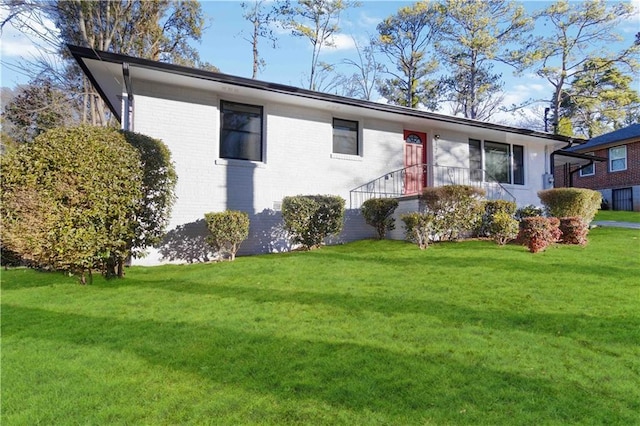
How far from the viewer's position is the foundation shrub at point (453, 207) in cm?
896

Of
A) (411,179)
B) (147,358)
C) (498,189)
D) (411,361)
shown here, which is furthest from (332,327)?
(498,189)

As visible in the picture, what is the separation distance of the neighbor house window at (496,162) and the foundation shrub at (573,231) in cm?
411

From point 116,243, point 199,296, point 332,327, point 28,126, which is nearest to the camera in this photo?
point 332,327

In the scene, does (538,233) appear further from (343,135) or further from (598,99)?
(598,99)

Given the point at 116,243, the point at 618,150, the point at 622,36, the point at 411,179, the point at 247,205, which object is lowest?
the point at 116,243

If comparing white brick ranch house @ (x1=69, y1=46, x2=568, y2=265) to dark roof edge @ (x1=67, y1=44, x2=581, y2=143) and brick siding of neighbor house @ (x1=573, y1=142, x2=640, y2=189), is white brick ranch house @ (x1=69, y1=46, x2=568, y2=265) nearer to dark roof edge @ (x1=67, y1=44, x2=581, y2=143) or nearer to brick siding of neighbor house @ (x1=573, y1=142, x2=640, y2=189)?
dark roof edge @ (x1=67, y1=44, x2=581, y2=143)

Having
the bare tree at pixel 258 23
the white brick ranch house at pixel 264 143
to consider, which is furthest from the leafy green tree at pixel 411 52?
the white brick ranch house at pixel 264 143

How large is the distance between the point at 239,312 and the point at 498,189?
11.2 m

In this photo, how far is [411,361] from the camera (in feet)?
10.0

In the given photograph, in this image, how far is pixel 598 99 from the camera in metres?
26.8

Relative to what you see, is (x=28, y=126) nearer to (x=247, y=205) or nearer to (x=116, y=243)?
(x=247, y=205)

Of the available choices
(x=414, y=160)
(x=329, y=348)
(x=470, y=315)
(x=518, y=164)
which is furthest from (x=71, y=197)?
(x=518, y=164)

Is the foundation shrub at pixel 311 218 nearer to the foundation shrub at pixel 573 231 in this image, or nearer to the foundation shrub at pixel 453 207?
the foundation shrub at pixel 453 207

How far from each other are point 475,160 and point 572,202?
3363mm
